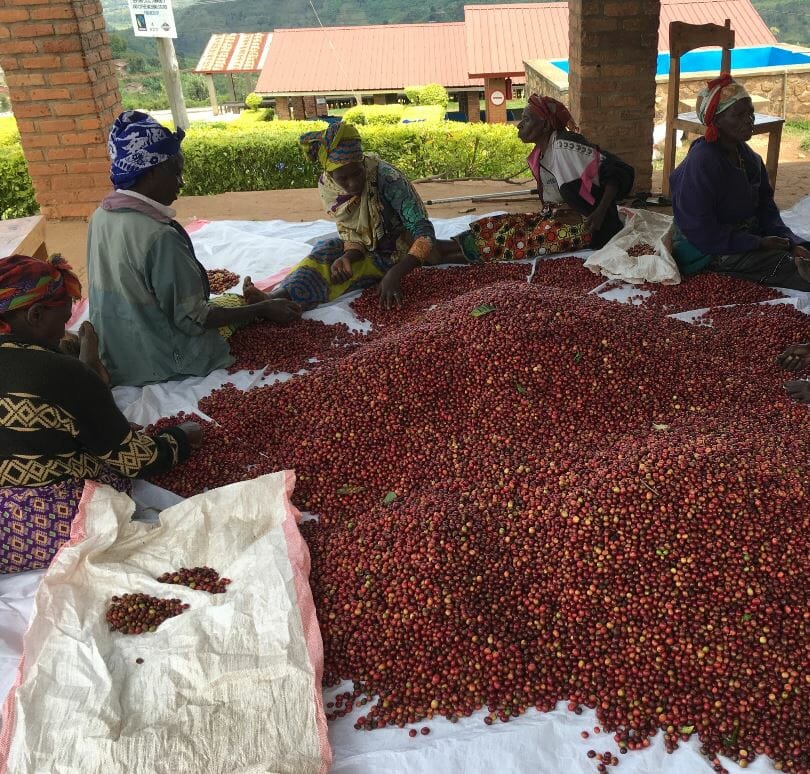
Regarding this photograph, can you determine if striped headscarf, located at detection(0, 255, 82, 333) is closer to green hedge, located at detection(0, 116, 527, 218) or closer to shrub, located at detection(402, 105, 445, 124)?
green hedge, located at detection(0, 116, 527, 218)

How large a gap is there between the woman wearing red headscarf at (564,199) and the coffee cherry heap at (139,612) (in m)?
3.23

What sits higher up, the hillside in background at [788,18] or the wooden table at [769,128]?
the hillside in background at [788,18]

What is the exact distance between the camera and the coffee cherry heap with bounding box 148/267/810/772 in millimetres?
1716

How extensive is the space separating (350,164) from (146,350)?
148 centimetres

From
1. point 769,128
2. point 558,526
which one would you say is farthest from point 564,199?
point 558,526

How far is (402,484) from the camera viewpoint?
243 cm

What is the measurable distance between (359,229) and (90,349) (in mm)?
1719

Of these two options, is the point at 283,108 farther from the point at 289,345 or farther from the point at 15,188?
the point at 289,345

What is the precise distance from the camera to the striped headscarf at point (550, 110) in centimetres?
456

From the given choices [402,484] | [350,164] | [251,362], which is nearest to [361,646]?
[402,484]

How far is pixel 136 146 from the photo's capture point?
9.87 feet

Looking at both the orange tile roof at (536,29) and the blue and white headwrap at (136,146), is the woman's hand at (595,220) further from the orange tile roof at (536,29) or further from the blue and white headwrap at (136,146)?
the orange tile roof at (536,29)

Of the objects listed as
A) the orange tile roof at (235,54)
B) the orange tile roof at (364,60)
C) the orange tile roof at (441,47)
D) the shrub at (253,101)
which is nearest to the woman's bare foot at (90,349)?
the orange tile roof at (441,47)

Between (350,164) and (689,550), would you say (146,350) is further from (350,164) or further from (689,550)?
(689,550)
